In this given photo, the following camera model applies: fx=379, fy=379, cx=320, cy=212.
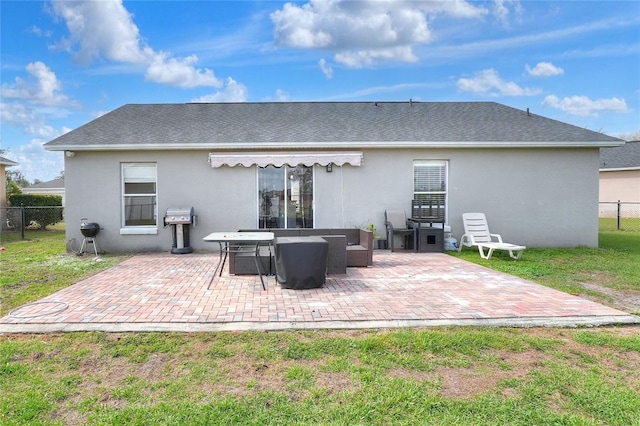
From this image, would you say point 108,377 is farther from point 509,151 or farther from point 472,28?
point 472,28

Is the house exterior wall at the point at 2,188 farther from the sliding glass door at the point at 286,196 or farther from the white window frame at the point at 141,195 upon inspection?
the sliding glass door at the point at 286,196

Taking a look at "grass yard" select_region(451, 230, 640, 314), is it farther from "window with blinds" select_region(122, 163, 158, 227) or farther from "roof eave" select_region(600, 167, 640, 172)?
"roof eave" select_region(600, 167, 640, 172)

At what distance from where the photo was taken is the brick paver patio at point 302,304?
18.2 feet

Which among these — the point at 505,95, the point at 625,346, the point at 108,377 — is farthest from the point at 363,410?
the point at 505,95

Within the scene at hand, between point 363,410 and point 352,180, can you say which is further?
point 352,180

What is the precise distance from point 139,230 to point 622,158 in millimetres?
34508

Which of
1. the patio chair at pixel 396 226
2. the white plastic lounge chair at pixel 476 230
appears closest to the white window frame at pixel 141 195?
the patio chair at pixel 396 226

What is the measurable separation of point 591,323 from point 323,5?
14.9 metres

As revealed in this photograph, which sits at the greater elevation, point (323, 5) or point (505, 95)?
point (323, 5)

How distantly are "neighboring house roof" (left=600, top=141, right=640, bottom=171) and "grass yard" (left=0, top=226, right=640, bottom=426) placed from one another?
29.8 m

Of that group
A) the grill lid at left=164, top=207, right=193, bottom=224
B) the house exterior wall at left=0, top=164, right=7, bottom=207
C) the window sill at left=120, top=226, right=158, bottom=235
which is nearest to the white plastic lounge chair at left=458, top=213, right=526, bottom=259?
the grill lid at left=164, top=207, right=193, bottom=224

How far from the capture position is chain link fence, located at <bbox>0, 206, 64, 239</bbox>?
2097cm

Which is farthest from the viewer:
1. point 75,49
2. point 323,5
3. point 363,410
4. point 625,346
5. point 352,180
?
point 75,49

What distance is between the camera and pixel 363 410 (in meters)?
3.33
